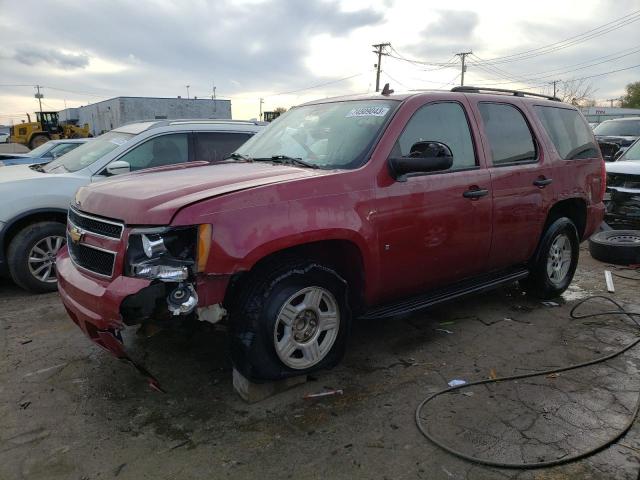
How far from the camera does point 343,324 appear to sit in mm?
3416

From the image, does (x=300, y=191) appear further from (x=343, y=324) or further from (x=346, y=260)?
(x=343, y=324)

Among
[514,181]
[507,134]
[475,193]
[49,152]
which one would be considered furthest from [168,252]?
[49,152]

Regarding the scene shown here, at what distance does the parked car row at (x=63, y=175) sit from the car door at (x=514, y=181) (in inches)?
136

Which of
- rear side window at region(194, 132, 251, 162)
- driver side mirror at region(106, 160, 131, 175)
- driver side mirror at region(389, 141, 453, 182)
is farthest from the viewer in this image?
rear side window at region(194, 132, 251, 162)

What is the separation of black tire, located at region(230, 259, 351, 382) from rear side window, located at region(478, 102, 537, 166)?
6.89ft

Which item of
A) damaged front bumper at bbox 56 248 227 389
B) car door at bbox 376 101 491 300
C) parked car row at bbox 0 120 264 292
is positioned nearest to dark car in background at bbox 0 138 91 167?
parked car row at bbox 0 120 264 292

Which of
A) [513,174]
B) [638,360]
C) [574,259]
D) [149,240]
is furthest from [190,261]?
[574,259]

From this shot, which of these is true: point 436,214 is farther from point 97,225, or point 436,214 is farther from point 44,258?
point 44,258

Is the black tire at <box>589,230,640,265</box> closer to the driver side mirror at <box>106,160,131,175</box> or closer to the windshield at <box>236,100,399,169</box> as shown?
the windshield at <box>236,100,399,169</box>

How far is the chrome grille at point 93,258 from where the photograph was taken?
289cm

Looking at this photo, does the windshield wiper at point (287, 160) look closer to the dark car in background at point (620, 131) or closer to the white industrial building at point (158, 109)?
the dark car in background at point (620, 131)

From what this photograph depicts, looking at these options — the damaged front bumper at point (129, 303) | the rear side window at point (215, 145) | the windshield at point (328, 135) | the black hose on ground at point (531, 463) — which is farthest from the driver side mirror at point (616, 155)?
the damaged front bumper at point (129, 303)

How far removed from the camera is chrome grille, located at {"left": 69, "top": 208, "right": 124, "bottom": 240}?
2.88 metres

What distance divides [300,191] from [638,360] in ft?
9.53
